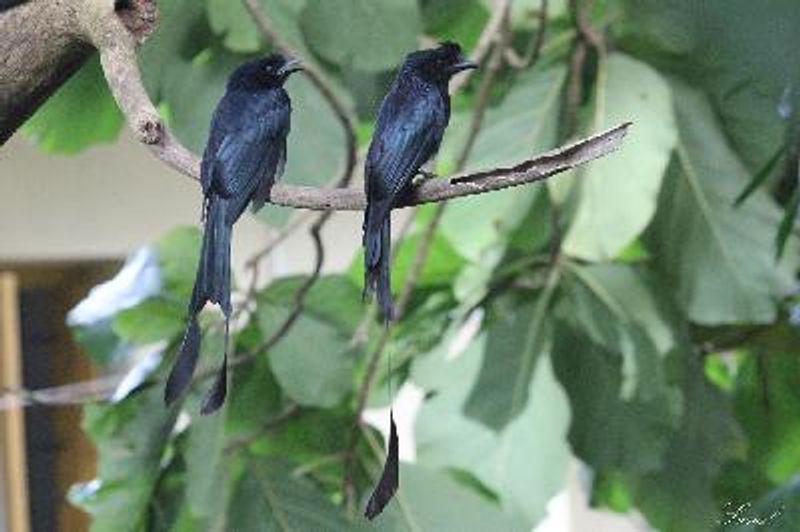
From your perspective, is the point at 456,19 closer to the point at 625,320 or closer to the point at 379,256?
the point at 625,320

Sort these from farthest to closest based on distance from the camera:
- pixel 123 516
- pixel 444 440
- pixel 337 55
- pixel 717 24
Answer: pixel 444 440
pixel 123 516
pixel 337 55
pixel 717 24

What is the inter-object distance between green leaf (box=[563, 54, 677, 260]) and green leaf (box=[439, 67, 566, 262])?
0.08ft

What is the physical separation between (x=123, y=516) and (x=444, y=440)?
0.55 ft

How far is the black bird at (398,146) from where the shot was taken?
0.82 feet

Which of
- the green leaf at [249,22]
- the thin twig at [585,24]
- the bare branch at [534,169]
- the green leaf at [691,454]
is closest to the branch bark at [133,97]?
the bare branch at [534,169]

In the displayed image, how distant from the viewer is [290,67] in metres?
0.27

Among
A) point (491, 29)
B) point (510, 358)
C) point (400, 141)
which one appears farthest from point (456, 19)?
point (400, 141)

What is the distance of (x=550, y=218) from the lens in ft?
2.04

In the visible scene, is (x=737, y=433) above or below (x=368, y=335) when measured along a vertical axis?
below

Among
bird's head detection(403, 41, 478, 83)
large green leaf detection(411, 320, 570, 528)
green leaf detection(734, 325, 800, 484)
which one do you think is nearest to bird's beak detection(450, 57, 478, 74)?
bird's head detection(403, 41, 478, 83)

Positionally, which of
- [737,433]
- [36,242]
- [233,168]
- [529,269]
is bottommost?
[737,433]

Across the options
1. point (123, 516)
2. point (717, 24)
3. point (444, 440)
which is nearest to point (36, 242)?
point (123, 516)

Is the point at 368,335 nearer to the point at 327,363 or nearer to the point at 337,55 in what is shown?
the point at 327,363

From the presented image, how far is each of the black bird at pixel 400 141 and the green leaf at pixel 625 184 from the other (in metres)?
0.27
